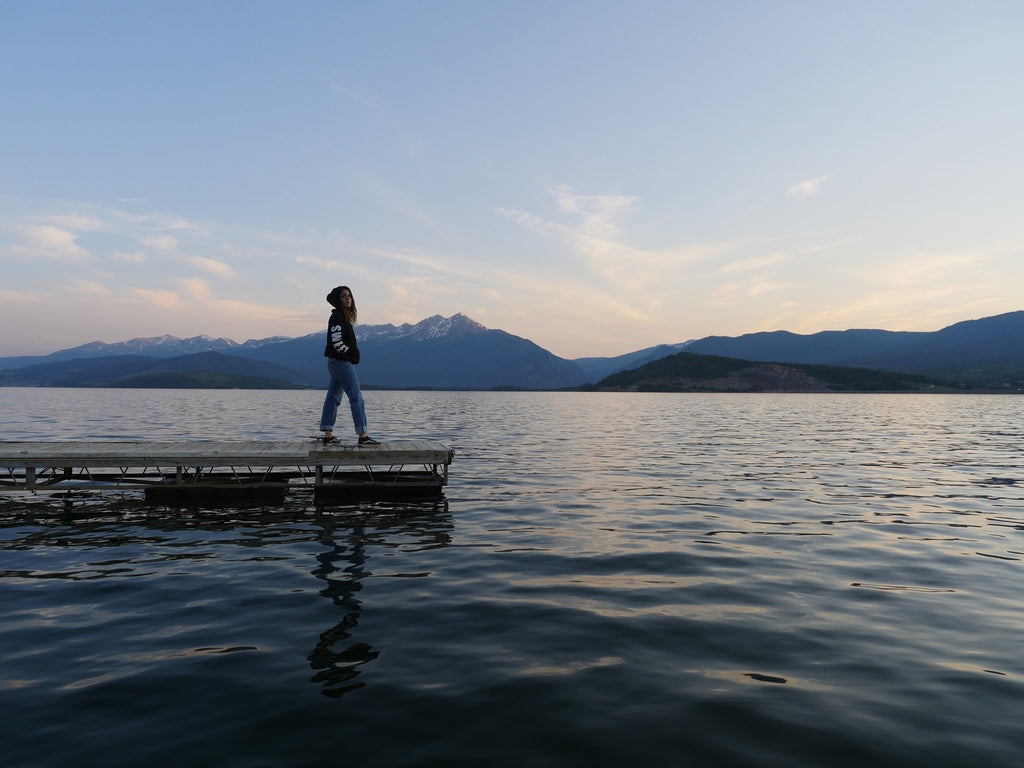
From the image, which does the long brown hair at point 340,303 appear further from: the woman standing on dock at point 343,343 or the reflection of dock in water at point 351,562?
the reflection of dock in water at point 351,562

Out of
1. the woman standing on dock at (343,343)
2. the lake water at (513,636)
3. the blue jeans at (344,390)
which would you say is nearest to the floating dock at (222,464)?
the blue jeans at (344,390)

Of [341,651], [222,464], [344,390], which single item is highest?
[344,390]

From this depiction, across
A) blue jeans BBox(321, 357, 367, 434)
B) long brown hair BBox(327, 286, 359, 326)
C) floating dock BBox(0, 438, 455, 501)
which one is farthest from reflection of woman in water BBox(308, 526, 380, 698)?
long brown hair BBox(327, 286, 359, 326)

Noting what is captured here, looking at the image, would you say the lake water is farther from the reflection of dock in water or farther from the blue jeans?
the blue jeans

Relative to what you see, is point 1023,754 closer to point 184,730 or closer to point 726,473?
point 184,730

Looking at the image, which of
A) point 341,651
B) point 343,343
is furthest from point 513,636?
point 343,343

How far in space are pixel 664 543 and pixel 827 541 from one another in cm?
345

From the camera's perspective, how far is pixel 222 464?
15359 millimetres

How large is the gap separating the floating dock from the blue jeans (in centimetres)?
73

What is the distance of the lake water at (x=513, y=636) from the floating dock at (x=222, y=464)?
44.8 inches

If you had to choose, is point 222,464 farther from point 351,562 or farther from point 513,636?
point 513,636

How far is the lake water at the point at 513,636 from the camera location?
16.4 feet

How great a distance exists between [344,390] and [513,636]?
10740 millimetres

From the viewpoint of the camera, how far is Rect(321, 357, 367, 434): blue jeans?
15.8m
